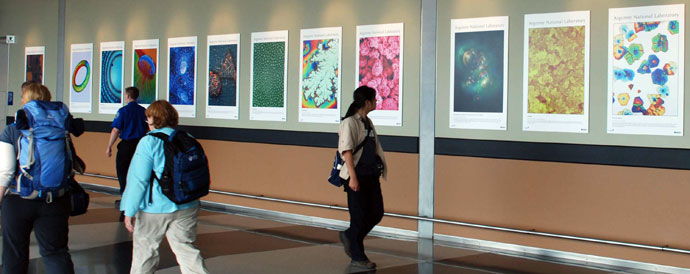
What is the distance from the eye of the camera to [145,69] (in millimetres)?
12133

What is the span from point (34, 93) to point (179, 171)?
4.40ft

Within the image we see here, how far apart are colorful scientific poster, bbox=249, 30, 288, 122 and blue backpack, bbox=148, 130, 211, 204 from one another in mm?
5098

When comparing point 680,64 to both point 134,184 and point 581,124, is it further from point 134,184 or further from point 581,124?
point 134,184

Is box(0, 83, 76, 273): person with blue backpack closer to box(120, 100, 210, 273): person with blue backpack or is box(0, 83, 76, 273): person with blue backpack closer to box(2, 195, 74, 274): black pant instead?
box(2, 195, 74, 274): black pant

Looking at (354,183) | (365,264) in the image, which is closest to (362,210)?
(354,183)

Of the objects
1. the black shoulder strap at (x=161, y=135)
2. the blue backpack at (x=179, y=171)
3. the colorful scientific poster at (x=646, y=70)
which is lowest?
the blue backpack at (x=179, y=171)

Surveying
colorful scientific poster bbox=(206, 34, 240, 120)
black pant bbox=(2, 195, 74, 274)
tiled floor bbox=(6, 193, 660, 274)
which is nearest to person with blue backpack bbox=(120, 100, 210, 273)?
black pant bbox=(2, 195, 74, 274)

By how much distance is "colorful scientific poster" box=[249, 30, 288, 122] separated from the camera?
396 inches

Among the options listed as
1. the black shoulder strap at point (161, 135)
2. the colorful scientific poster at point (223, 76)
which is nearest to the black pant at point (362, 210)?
the black shoulder strap at point (161, 135)

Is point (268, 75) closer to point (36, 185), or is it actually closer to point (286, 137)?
point (286, 137)

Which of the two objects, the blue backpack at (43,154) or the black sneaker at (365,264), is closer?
the blue backpack at (43,154)

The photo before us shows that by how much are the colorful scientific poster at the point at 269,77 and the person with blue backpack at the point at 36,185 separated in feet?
16.0

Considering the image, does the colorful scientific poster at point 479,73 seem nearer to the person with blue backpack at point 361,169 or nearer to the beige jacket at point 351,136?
the person with blue backpack at point 361,169

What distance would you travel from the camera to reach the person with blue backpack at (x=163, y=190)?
16.1 feet
